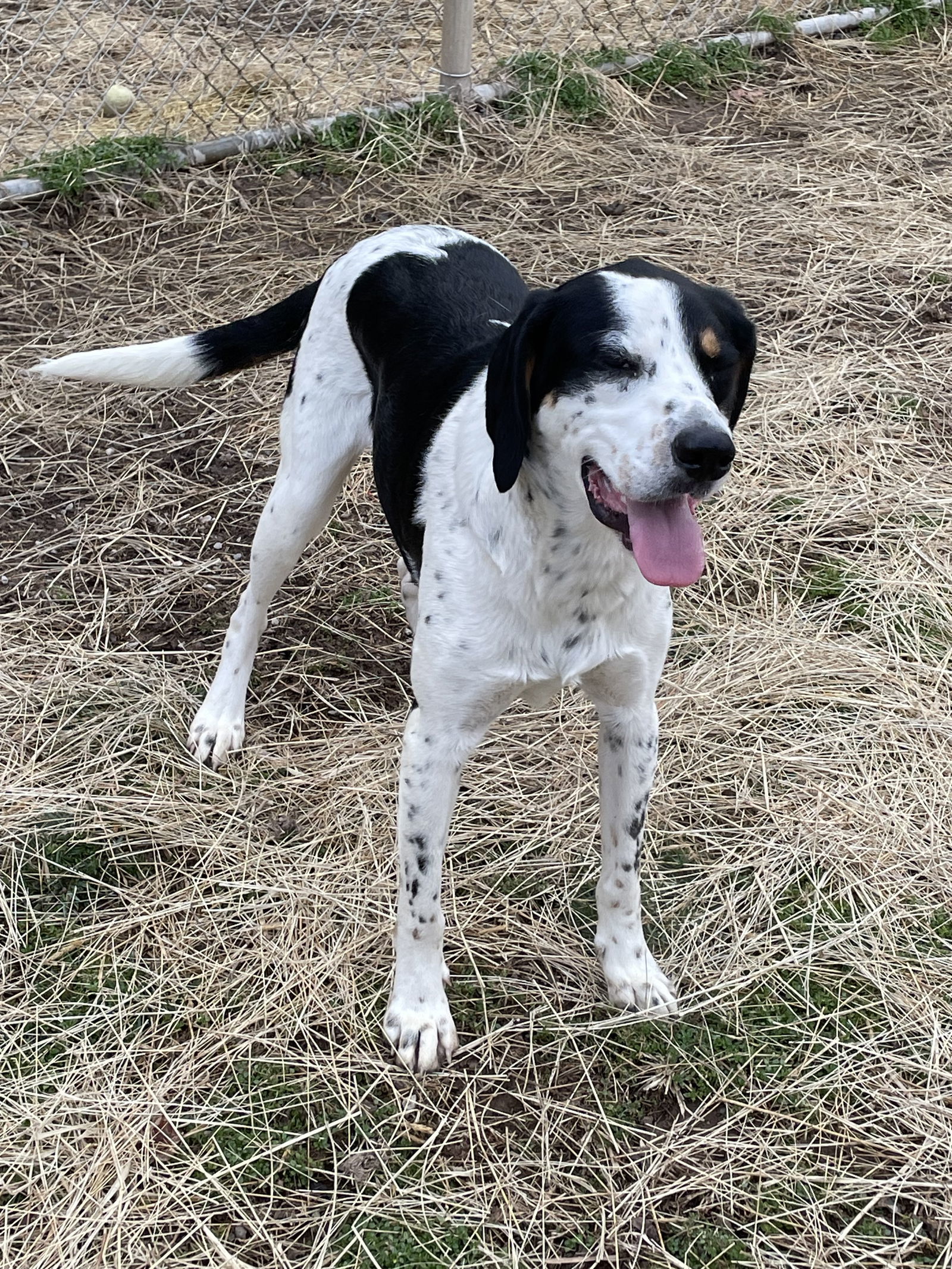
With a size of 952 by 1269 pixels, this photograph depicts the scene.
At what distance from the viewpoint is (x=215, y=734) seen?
11.0 ft

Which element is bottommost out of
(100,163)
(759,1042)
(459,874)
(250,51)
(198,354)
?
(759,1042)

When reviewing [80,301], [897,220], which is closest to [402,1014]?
[80,301]

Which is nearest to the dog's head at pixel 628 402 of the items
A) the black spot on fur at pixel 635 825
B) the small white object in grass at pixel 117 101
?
the black spot on fur at pixel 635 825

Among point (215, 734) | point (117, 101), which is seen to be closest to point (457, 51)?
point (117, 101)

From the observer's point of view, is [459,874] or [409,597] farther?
[409,597]

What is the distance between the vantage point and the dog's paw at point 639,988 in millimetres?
2750

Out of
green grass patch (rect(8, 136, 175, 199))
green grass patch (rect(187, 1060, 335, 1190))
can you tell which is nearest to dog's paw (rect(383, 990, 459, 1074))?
green grass patch (rect(187, 1060, 335, 1190))

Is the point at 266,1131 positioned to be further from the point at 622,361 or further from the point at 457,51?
the point at 457,51

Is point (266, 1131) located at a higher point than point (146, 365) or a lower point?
lower

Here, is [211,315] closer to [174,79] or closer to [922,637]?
[174,79]

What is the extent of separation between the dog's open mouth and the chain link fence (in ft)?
Answer: 14.3

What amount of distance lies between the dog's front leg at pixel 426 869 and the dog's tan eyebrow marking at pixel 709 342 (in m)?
0.71

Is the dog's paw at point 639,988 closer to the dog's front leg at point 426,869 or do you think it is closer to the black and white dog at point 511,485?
the black and white dog at point 511,485

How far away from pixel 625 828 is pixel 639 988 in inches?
14.5
